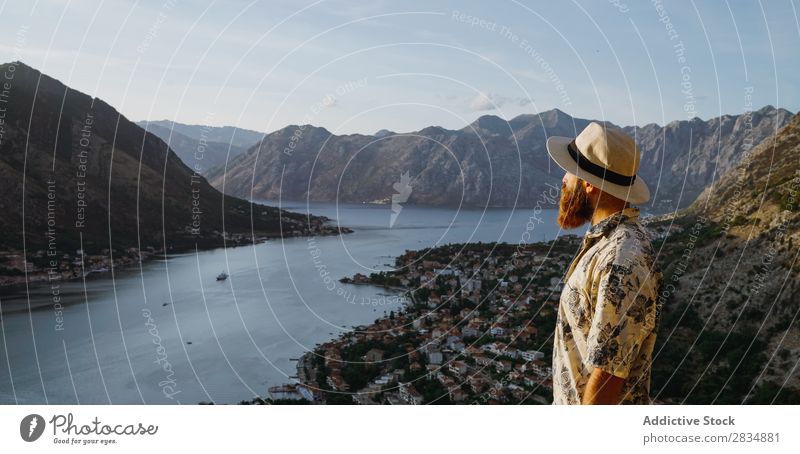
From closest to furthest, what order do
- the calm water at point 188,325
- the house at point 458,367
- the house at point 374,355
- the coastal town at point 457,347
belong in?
1. the coastal town at point 457,347
2. the house at point 458,367
3. the house at point 374,355
4. the calm water at point 188,325

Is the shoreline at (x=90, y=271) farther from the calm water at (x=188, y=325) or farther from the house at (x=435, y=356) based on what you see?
the house at (x=435, y=356)

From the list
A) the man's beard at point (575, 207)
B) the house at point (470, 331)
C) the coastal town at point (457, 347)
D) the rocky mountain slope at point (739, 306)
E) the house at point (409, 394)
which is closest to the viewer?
the man's beard at point (575, 207)

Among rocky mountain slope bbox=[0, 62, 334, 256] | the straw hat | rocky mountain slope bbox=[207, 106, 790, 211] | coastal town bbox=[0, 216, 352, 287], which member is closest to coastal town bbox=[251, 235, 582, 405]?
the straw hat

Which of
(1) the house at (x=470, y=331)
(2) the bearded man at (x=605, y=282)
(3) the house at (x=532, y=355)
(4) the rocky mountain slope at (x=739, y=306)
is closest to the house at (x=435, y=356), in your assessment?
(1) the house at (x=470, y=331)

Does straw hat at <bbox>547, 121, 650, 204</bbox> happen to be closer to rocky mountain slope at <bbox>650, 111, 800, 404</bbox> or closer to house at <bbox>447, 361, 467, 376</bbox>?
rocky mountain slope at <bbox>650, 111, 800, 404</bbox>

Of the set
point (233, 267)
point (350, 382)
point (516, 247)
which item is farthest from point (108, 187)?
point (350, 382)
